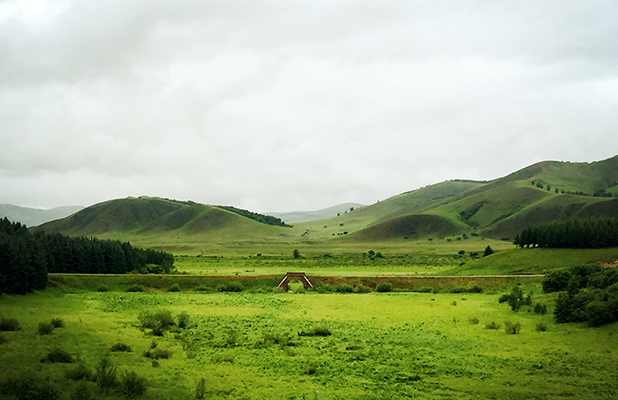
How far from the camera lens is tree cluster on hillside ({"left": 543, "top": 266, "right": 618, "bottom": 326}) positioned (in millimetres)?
26219

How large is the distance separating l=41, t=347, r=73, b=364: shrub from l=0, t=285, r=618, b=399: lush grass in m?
0.35

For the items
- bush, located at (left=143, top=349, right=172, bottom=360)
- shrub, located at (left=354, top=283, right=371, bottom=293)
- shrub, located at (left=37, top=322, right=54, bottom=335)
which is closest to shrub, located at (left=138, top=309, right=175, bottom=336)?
shrub, located at (left=37, top=322, right=54, bottom=335)

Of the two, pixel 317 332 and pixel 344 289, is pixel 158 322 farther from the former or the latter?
pixel 344 289

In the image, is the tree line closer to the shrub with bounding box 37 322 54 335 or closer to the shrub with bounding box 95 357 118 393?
the shrub with bounding box 37 322 54 335

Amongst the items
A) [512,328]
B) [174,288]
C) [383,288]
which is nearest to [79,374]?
[512,328]

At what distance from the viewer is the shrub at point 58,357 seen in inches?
758

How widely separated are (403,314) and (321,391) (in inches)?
793

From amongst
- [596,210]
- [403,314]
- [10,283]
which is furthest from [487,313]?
[596,210]

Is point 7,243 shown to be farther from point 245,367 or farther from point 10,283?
point 245,367

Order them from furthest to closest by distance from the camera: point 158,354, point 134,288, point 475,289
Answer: point 134,288, point 475,289, point 158,354

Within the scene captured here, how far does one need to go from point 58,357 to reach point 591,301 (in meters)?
26.8

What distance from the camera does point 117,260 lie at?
7056cm

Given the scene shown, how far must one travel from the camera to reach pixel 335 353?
23969 mm

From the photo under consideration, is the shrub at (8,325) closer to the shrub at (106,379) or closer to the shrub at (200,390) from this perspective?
the shrub at (106,379)
